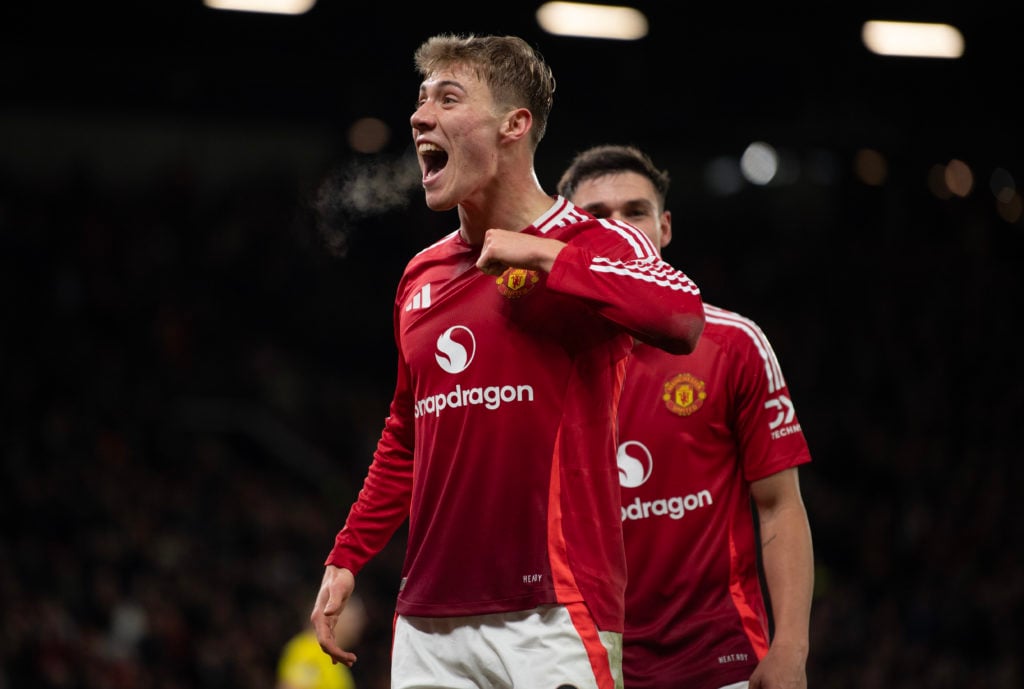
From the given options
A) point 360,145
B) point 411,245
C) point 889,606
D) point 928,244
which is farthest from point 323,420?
point 928,244

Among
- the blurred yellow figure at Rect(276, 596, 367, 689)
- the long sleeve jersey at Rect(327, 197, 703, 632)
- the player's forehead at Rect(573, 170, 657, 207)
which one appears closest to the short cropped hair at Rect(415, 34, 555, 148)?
the long sleeve jersey at Rect(327, 197, 703, 632)

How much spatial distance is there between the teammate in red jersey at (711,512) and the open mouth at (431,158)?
45.5 inches

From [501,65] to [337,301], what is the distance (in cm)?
1381

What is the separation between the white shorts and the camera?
2959 millimetres

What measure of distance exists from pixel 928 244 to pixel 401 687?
51.5 ft

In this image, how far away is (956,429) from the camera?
1490 cm

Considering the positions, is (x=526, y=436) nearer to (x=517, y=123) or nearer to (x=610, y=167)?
(x=517, y=123)

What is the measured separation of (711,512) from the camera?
12.9 feet

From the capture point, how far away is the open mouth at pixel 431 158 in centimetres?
324

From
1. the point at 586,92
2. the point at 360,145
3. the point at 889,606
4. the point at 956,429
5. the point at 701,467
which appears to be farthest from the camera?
the point at 360,145

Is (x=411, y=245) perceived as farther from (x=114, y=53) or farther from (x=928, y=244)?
(x=928, y=244)

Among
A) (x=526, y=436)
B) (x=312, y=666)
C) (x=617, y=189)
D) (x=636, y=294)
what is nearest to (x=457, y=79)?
(x=636, y=294)

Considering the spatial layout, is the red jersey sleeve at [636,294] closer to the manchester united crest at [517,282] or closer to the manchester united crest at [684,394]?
the manchester united crest at [517,282]

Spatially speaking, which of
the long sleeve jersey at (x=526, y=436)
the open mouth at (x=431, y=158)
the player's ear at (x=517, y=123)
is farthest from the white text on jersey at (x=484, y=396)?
the player's ear at (x=517, y=123)
